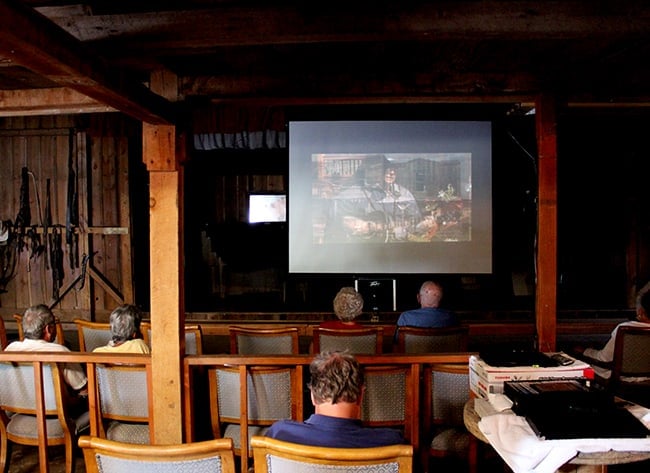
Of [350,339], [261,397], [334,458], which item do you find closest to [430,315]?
[350,339]

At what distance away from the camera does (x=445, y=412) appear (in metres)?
2.56

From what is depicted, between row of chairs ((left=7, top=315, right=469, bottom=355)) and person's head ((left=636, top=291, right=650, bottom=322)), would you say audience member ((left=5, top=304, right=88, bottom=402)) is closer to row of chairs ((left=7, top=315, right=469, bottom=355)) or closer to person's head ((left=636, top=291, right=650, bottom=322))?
row of chairs ((left=7, top=315, right=469, bottom=355))

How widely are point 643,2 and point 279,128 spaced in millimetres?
3269

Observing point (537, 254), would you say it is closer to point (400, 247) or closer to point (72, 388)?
point (400, 247)

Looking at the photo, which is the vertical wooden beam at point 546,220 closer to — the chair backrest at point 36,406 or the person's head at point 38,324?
the chair backrest at point 36,406

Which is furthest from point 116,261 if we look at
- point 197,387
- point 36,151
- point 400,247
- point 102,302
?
point 197,387

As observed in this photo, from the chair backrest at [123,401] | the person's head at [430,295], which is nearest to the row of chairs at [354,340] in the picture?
the person's head at [430,295]

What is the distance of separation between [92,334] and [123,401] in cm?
103

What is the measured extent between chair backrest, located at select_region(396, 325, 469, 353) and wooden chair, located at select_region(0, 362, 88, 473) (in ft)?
6.08

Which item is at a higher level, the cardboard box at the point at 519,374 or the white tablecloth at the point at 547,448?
the cardboard box at the point at 519,374

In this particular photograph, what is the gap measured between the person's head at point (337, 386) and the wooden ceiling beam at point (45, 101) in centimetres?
262

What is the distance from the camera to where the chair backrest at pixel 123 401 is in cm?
Answer: 264

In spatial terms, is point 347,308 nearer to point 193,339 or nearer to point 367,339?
point 367,339

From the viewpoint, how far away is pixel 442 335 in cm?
302
